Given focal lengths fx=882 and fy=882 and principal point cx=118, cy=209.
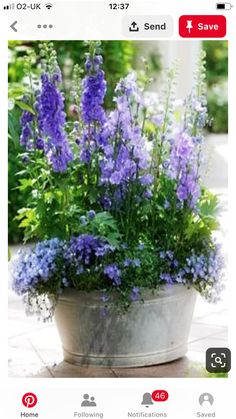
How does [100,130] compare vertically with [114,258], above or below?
above

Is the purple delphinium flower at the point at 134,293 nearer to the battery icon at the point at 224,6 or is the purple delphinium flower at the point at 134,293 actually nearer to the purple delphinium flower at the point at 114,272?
the purple delphinium flower at the point at 114,272

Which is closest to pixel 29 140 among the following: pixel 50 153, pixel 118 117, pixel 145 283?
pixel 50 153

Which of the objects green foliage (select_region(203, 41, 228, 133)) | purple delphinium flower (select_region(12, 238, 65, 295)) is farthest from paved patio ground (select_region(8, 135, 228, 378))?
green foliage (select_region(203, 41, 228, 133))

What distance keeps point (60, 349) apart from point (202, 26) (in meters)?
1.21

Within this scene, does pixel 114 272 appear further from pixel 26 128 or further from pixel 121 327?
pixel 26 128

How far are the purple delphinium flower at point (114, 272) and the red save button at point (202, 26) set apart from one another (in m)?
0.67

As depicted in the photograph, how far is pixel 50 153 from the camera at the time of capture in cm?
249

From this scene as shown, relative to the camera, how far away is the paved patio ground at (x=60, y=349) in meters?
2.50
